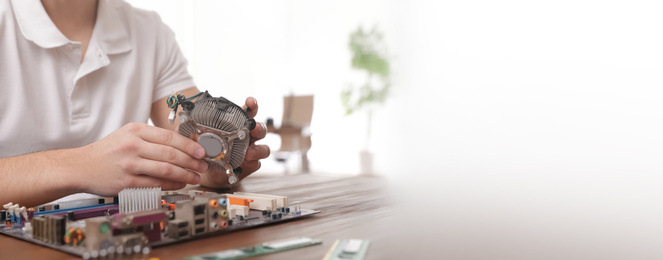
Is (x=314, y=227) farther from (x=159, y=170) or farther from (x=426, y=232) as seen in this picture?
(x=159, y=170)

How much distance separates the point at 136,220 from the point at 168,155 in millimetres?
243

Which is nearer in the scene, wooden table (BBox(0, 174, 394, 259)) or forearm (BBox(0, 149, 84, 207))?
wooden table (BBox(0, 174, 394, 259))

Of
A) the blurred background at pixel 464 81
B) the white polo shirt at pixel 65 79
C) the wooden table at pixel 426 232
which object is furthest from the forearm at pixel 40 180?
the blurred background at pixel 464 81

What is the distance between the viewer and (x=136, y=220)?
568 millimetres

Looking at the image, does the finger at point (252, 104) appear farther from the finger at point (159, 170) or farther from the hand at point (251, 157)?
the finger at point (159, 170)

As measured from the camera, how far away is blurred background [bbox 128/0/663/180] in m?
4.32

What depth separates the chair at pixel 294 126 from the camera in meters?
4.95

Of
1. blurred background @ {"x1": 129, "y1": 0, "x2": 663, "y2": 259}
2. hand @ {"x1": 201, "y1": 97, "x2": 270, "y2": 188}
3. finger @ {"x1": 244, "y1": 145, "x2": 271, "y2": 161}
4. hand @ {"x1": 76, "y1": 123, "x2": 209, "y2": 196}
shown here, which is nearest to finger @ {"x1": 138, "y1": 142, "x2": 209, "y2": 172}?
hand @ {"x1": 76, "y1": 123, "x2": 209, "y2": 196}

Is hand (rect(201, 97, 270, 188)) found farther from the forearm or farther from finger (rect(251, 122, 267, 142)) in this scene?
the forearm

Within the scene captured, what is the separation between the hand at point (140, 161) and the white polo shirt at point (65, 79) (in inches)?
21.1

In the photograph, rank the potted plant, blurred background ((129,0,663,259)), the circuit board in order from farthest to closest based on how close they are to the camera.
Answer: the potted plant → blurred background ((129,0,663,259)) → the circuit board

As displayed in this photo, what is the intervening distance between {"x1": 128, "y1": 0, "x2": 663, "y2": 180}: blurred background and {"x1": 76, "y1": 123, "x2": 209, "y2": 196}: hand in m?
4.01

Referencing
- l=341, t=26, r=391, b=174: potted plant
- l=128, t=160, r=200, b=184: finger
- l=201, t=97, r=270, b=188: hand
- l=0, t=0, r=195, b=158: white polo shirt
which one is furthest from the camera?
l=341, t=26, r=391, b=174: potted plant

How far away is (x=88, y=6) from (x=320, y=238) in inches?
42.1
